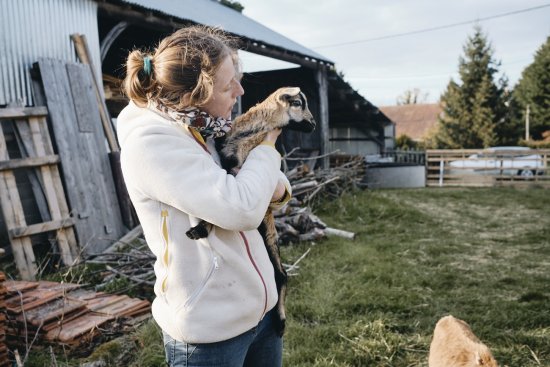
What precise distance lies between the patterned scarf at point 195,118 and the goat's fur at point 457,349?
1.49 m

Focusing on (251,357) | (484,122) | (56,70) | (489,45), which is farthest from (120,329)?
(489,45)

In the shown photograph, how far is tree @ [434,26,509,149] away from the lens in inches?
1097

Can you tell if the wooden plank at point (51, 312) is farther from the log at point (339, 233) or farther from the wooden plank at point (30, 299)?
the log at point (339, 233)

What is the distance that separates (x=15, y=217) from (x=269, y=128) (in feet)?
14.3

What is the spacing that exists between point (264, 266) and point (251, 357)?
38cm

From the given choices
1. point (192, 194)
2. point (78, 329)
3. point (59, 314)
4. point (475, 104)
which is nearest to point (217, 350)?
point (192, 194)

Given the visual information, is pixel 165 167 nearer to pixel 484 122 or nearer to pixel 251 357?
pixel 251 357

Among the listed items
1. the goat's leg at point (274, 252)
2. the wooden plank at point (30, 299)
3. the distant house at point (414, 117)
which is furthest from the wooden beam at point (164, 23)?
the distant house at point (414, 117)

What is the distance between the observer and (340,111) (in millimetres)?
17172

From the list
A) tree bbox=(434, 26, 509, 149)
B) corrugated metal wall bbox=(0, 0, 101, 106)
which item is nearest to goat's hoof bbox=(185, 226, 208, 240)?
corrugated metal wall bbox=(0, 0, 101, 106)

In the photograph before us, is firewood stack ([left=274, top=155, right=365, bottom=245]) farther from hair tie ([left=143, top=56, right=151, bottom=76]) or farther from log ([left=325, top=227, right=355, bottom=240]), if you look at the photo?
hair tie ([left=143, top=56, right=151, bottom=76])

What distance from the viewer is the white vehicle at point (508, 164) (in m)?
15.5

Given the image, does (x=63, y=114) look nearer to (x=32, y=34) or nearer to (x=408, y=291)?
(x=32, y=34)

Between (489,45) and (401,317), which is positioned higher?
(489,45)
